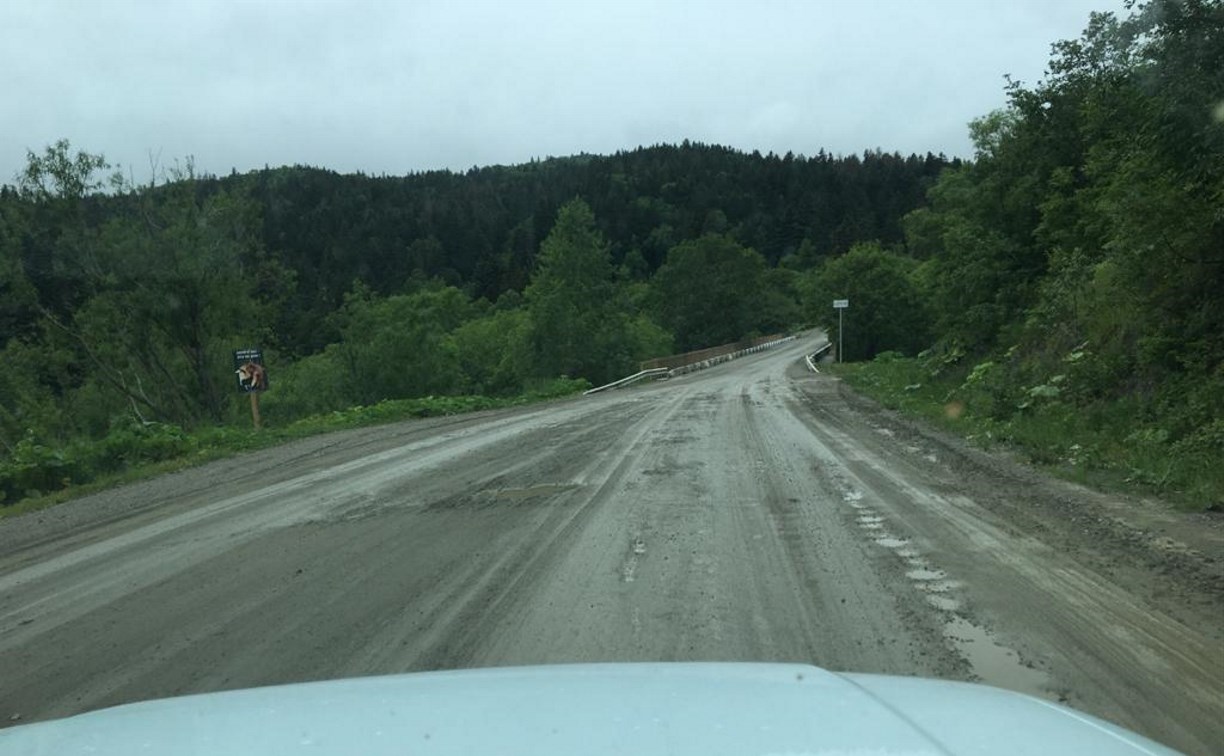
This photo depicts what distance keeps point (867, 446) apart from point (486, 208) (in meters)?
149

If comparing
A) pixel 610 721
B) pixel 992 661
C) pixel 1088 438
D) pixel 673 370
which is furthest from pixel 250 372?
pixel 673 370

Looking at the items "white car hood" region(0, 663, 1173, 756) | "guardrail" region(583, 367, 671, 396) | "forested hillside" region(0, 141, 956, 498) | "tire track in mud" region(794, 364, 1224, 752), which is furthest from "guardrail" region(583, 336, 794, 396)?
"white car hood" region(0, 663, 1173, 756)

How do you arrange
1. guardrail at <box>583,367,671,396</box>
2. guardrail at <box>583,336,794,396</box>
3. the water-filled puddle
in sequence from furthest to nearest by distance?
guardrail at <box>583,336,794,396</box> → guardrail at <box>583,367,671,396</box> → the water-filled puddle

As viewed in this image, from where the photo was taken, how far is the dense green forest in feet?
41.1

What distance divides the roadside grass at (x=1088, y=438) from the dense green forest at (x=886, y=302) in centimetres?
7

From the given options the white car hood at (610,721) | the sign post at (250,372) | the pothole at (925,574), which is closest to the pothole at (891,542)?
the pothole at (925,574)

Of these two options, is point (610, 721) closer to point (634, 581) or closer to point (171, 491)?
point (634, 581)

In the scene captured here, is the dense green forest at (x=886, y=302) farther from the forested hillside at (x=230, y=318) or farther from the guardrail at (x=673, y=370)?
the guardrail at (x=673, y=370)

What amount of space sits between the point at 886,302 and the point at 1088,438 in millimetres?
63306

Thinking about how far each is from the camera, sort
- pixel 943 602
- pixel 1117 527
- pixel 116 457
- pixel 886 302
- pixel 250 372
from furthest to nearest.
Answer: pixel 886 302 < pixel 250 372 < pixel 116 457 < pixel 1117 527 < pixel 943 602

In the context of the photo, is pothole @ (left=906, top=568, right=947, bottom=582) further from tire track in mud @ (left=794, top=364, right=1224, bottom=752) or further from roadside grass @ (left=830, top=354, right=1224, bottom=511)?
roadside grass @ (left=830, top=354, right=1224, bottom=511)

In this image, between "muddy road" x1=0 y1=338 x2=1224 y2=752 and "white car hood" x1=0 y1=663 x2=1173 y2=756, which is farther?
"muddy road" x1=0 y1=338 x2=1224 y2=752

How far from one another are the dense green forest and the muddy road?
3009 millimetres

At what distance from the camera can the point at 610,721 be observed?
246 centimetres
